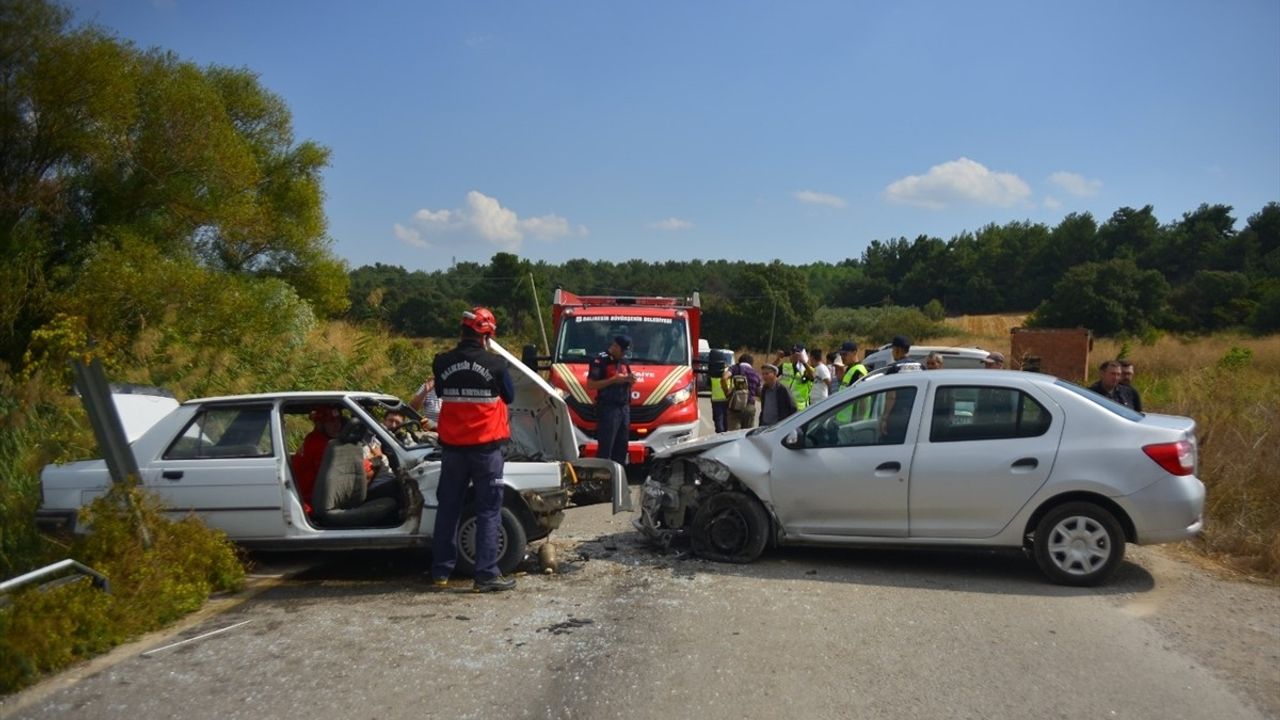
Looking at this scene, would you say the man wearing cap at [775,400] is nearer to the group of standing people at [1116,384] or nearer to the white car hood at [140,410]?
the group of standing people at [1116,384]

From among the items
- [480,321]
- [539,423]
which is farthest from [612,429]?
[480,321]

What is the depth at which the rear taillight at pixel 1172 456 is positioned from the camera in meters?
6.49

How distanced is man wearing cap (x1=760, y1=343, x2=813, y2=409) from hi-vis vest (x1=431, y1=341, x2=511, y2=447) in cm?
867

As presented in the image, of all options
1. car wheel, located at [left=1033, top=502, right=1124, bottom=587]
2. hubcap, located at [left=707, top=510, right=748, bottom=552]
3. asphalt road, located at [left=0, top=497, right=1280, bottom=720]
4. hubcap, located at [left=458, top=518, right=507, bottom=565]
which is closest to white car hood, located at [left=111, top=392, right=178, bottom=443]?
asphalt road, located at [left=0, top=497, right=1280, bottom=720]

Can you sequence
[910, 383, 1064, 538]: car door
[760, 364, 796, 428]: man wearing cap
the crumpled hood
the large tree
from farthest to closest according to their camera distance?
the large tree, [760, 364, 796, 428]: man wearing cap, the crumpled hood, [910, 383, 1064, 538]: car door

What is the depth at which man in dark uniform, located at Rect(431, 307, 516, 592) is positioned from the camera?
6602 mm

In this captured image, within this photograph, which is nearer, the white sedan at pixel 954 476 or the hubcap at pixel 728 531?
the white sedan at pixel 954 476

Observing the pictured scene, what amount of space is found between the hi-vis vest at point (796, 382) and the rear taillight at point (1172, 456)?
8195 millimetres

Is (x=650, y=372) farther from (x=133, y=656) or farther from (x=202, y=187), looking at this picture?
(x=202, y=187)

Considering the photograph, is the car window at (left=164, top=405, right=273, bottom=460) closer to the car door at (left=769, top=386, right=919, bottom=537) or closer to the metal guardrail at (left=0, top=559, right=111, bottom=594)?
the metal guardrail at (left=0, top=559, right=111, bottom=594)

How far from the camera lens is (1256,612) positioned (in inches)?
249

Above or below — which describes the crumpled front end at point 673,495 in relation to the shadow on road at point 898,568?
above

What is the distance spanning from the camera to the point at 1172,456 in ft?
21.3

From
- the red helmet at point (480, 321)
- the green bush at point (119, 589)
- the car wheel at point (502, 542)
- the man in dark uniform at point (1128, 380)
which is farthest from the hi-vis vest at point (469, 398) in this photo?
the man in dark uniform at point (1128, 380)
